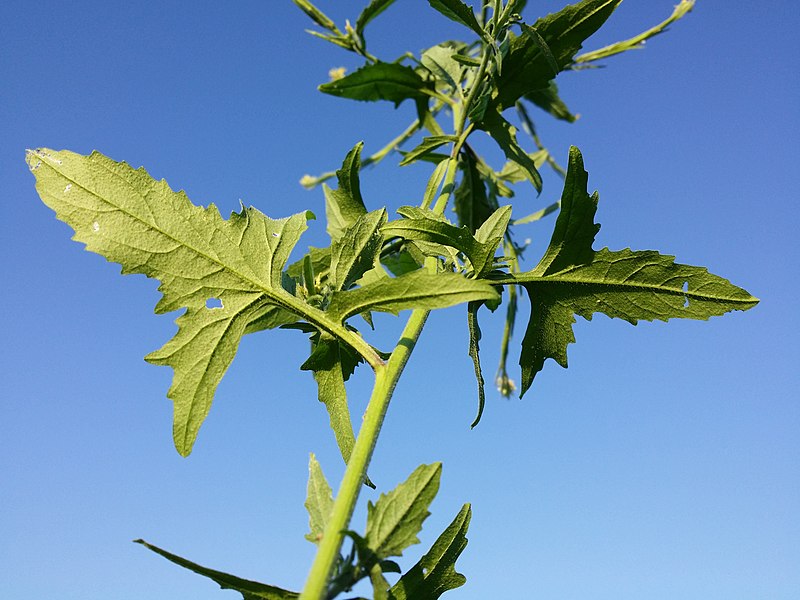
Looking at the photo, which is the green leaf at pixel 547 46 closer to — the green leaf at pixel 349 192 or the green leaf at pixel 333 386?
the green leaf at pixel 349 192

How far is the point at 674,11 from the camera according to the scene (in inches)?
97.7

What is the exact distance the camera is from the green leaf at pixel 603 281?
135 cm

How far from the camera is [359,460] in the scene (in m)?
1.06

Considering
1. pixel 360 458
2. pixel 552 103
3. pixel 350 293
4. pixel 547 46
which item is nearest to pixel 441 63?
pixel 547 46

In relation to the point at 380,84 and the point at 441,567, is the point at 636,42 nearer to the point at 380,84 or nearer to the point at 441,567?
the point at 380,84

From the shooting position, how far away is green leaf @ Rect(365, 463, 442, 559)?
40.3 inches

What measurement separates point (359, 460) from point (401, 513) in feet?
0.33

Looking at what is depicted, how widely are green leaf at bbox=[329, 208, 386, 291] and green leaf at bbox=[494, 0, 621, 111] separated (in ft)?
2.26

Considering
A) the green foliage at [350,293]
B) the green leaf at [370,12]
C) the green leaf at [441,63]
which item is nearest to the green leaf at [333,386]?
the green foliage at [350,293]

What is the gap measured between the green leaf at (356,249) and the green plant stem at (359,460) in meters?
0.14

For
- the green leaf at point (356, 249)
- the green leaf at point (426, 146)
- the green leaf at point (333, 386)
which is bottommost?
the green leaf at point (333, 386)

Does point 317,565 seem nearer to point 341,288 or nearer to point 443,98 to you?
point 341,288

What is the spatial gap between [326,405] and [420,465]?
363 millimetres

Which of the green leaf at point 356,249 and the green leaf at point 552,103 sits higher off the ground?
the green leaf at point 552,103
